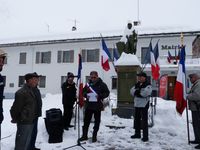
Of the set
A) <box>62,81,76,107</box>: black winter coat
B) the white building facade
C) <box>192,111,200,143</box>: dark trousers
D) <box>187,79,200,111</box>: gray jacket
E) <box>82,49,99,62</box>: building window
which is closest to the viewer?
<box>187,79,200,111</box>: gray jacket

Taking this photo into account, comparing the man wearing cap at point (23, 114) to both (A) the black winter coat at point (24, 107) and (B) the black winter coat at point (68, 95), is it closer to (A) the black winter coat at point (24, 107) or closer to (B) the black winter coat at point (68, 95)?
(A) the black winter coat at point (24, 107)

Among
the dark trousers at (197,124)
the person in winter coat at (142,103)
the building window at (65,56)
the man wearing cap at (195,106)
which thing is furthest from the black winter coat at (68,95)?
the building window at (65,56)

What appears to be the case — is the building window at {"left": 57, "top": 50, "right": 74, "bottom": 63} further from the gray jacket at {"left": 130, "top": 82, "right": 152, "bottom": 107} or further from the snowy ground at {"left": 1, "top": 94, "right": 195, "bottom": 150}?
the gray jacket at {"left": 130, "top": 82, "right": 152, "bottom": 107}

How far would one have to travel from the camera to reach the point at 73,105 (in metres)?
8.13

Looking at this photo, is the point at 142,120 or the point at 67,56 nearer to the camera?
the point at 142,120

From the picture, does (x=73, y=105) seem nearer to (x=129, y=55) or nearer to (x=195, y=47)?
(x=129, y=55)

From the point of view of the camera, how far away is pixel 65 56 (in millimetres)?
29156

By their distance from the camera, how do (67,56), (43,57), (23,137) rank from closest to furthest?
(23,137) < (67,56) < (43,57)

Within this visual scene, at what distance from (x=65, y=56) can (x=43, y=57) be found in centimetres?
277

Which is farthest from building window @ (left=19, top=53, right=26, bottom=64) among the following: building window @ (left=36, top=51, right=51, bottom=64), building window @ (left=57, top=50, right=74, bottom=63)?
building window @ (left=57, top=50, right=74, bottom=63)

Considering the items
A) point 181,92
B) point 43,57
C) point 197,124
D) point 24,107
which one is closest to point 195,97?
point 181,92

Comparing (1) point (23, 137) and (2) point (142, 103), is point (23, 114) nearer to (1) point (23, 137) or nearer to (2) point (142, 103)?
(1) point (23, 137)

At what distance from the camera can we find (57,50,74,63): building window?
28812 mm

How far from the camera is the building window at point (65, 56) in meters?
28.8
